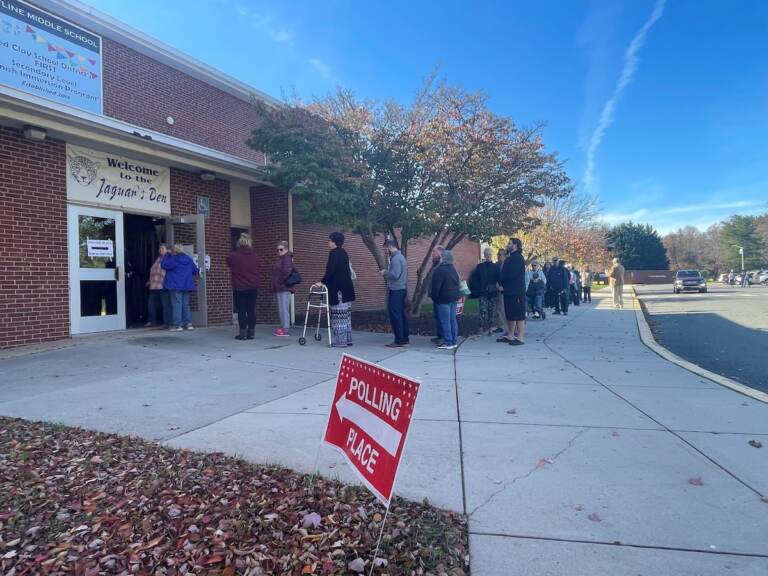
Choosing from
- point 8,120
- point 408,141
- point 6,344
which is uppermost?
point 408,141

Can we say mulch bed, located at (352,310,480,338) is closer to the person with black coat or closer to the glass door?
the person with black coat

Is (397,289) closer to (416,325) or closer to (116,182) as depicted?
(416,325)

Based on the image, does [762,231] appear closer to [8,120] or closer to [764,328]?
[764,328]

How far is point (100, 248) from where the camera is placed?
8898mm

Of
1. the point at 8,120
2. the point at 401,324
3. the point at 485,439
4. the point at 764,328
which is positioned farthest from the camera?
the point at 764,328

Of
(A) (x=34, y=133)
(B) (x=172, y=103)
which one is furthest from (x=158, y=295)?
(B) (x=172, y=103)

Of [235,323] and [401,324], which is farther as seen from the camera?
[235,323]

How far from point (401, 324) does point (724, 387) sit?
473 cm

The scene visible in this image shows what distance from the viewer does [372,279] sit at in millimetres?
18266

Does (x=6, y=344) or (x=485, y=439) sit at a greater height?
(x=6, y=344)

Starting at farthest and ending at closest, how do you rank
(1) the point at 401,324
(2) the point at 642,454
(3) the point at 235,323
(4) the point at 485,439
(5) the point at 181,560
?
(3) the point at 235,323, (1) the point at 401,324, (4) the point at 485,439, (2) the point at 642,454, (5) the point at 181,560

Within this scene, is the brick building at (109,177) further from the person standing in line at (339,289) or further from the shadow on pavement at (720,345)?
the shadow on pavement at (720,345)

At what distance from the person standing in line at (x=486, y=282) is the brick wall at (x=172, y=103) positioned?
285 inches

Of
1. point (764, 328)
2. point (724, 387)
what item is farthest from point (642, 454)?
point (764, 328)
